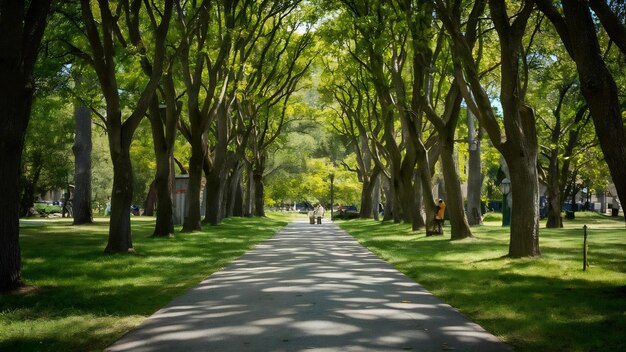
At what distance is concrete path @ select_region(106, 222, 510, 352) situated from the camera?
7.03 metres

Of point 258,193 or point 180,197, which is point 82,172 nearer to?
point 180,197

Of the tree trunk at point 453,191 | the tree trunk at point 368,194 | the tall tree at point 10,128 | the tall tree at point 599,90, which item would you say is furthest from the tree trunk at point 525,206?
the tree trunk at point 368,194

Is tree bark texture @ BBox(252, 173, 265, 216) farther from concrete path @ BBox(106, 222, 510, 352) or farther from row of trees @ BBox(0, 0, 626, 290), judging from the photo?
concrete path @ BBox(106, 222, 510, 352)

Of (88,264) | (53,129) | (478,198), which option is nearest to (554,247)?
(88,264)

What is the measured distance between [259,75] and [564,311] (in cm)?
2584

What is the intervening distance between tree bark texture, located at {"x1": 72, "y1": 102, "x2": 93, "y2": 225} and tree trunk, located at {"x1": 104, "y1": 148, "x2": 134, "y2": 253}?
56.2 feet

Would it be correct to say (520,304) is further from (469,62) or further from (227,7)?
(227,7)

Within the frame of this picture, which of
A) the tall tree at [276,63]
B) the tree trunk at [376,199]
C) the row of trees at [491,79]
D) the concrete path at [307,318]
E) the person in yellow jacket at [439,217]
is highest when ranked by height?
the tall tree at [276,63]

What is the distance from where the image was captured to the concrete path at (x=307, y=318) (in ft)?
23.1

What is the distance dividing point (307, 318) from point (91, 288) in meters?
4.48

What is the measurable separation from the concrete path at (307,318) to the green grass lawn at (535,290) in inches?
18.8

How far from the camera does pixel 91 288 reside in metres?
11.3

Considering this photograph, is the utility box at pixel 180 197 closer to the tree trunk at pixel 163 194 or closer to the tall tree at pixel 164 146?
the tree trunk at pixel 163 194

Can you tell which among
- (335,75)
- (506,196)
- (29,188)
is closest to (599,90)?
(335,75)
